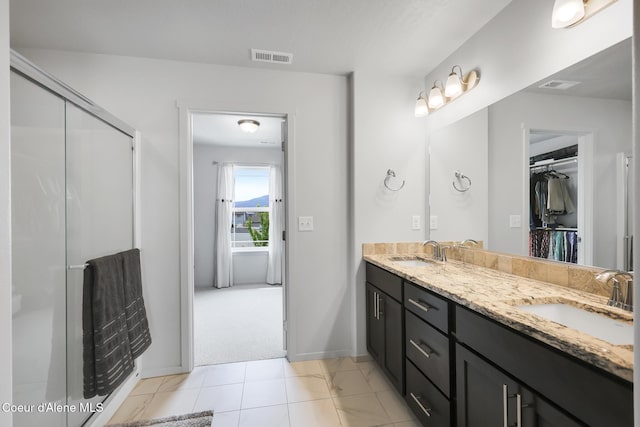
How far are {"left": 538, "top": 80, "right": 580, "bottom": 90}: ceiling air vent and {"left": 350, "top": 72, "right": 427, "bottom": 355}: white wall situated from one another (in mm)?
1053

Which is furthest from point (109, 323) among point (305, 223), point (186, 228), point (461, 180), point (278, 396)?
point (461, 180)

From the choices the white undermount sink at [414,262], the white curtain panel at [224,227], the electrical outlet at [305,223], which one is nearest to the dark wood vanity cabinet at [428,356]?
the white undermount sink at [414,262]

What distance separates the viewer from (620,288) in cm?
110

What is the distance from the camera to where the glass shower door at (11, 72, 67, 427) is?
45.7 inches

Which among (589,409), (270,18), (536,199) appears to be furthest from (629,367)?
(270,18)

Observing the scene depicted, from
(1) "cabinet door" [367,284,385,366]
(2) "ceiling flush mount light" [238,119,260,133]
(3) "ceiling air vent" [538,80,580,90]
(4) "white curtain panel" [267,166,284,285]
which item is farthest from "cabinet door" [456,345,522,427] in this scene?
(4) "white curtain panel" [267,166,284,285]

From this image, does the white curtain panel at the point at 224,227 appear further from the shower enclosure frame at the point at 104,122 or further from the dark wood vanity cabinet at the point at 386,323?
the dark wood vanity cabinet at the point at 386,323

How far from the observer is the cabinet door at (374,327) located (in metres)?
2.10

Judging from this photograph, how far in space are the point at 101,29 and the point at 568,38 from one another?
263 cm

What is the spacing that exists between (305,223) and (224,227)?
2.94 meters

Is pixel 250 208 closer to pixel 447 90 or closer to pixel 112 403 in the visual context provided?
pixel 112 403

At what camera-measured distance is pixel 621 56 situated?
116cm

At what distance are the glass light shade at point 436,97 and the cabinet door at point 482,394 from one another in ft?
5.82

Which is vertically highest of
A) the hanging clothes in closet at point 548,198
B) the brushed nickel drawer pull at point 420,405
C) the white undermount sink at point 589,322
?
the hanging clothes in closet at point 548,198
